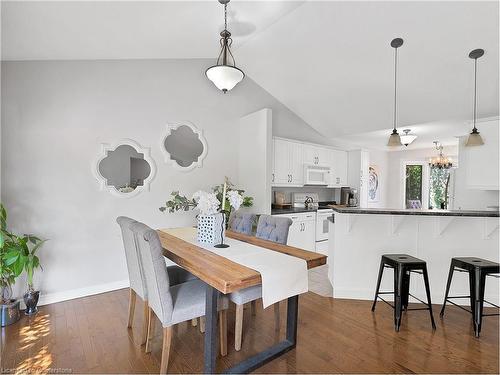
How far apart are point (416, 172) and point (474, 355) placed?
550 centimetres

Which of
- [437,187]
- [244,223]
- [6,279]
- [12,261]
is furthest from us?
[437,187]

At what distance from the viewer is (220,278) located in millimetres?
1538

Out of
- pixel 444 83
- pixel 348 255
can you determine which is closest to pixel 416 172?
pixel 444 83

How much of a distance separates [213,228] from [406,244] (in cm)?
226

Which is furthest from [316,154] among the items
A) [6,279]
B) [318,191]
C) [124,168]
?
[6,279]

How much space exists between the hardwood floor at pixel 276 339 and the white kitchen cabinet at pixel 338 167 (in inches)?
126

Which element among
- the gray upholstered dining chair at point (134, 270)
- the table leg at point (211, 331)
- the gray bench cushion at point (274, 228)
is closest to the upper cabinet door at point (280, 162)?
the gray bench cushion at point (274, 228)

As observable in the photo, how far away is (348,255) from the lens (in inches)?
126

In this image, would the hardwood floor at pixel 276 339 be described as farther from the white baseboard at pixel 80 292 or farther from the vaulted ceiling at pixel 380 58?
the vaulted ceiling at pixel 380 58

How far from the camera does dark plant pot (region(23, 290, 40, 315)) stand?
→ 2729 millimetres

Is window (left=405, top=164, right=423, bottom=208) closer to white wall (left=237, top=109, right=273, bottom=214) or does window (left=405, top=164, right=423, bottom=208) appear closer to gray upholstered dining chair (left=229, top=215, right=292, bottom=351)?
white wall (left=237, top=109, right=273, bottom=214)

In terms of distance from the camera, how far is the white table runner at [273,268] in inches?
66.1

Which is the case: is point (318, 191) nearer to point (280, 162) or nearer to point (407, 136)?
point (280, 162)

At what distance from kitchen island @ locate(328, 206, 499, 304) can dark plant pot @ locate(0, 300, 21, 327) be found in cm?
325
